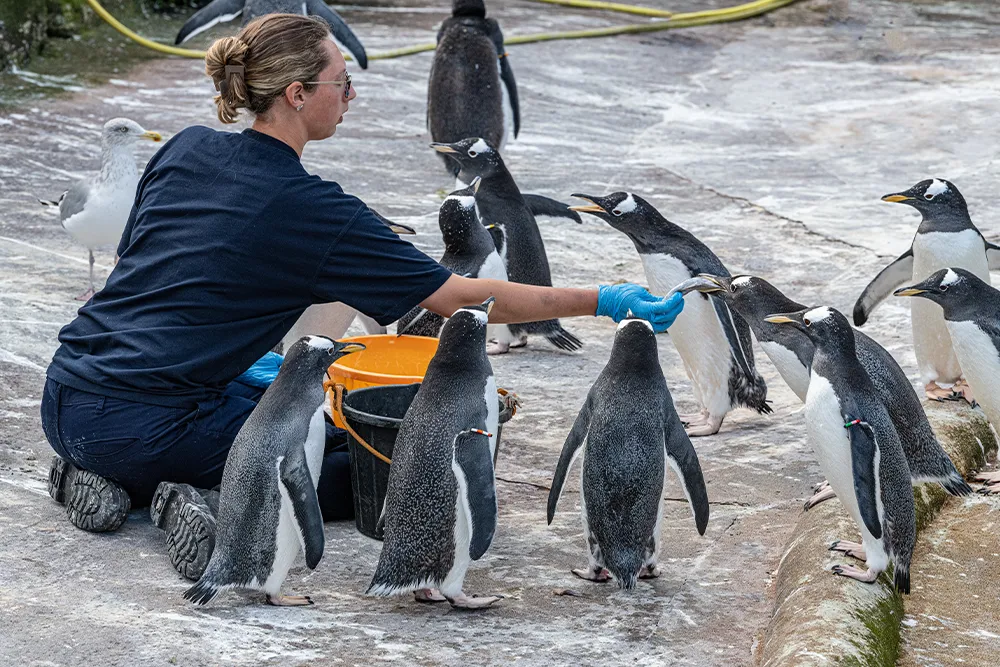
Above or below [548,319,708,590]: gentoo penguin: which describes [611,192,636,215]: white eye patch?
above

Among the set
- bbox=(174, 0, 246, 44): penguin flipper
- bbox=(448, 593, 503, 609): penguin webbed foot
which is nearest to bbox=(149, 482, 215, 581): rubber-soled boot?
bbox=(448, 593, 503, 609): penguin webbed foot

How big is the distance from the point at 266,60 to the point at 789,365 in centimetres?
181

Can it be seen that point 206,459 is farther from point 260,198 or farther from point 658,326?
point 658,326

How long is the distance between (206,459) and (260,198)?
0.71m

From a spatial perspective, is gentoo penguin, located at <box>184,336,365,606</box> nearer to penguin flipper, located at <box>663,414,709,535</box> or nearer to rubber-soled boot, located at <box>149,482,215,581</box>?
rubber-soled boot, located at <box>149,482,215,581</box>

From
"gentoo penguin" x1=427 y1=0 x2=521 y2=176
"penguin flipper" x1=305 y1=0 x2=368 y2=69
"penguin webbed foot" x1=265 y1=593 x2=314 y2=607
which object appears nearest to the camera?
"penguin webbed foot" x1=265 y1=593 x2=314 y2=607

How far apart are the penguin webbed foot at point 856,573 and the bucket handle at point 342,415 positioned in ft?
3.63

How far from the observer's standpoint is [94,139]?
25.6 feet

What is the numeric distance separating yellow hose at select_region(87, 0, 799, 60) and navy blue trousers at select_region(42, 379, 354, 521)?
7.30 meters

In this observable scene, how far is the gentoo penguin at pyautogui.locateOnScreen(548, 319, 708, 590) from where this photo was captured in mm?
3025

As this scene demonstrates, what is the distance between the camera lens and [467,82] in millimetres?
7582

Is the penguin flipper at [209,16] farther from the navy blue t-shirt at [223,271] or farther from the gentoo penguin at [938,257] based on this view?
the navy blue t-shirt at [223,271]

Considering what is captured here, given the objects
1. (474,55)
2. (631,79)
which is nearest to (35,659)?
(474,55)

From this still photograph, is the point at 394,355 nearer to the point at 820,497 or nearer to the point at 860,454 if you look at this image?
the point at 820,497
